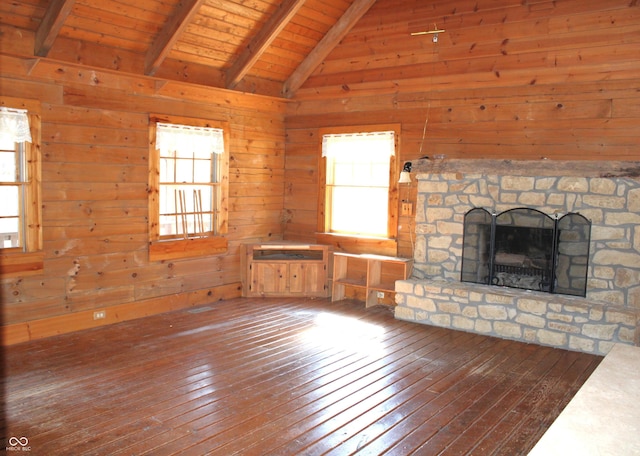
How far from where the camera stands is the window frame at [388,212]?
6680 mm

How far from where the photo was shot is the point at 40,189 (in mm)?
5102

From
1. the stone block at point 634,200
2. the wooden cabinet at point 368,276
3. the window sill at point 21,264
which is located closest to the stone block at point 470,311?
the wooden cabinet at point 368,276

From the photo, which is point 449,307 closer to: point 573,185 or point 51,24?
point 573,185

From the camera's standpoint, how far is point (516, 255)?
5.68 metres

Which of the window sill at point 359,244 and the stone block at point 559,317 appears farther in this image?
the window sill at point 359,244

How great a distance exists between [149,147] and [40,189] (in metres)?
1.24

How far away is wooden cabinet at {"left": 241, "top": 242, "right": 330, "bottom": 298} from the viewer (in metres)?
7.00

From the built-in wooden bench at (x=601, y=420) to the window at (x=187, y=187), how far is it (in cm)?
453

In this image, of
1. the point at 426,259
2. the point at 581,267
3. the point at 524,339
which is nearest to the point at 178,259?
the point at 426,259

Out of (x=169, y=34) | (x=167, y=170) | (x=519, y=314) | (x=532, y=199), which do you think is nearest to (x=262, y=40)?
(x=169, y=34)

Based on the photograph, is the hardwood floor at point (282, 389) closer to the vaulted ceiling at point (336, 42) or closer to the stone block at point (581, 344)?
the stone block at point (581, 344)

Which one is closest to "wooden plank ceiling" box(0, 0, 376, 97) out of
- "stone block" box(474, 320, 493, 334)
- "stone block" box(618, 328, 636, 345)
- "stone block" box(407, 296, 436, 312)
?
"stone block" box(407, 296, 436, 312)

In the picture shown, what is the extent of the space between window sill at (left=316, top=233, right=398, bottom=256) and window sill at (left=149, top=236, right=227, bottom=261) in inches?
53.5

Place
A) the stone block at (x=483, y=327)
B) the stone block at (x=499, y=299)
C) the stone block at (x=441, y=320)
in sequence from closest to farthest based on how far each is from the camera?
the stone block at (x=499, y=299), the stone block at (x=483, y=327), the stone block at (x=441, y=320)
